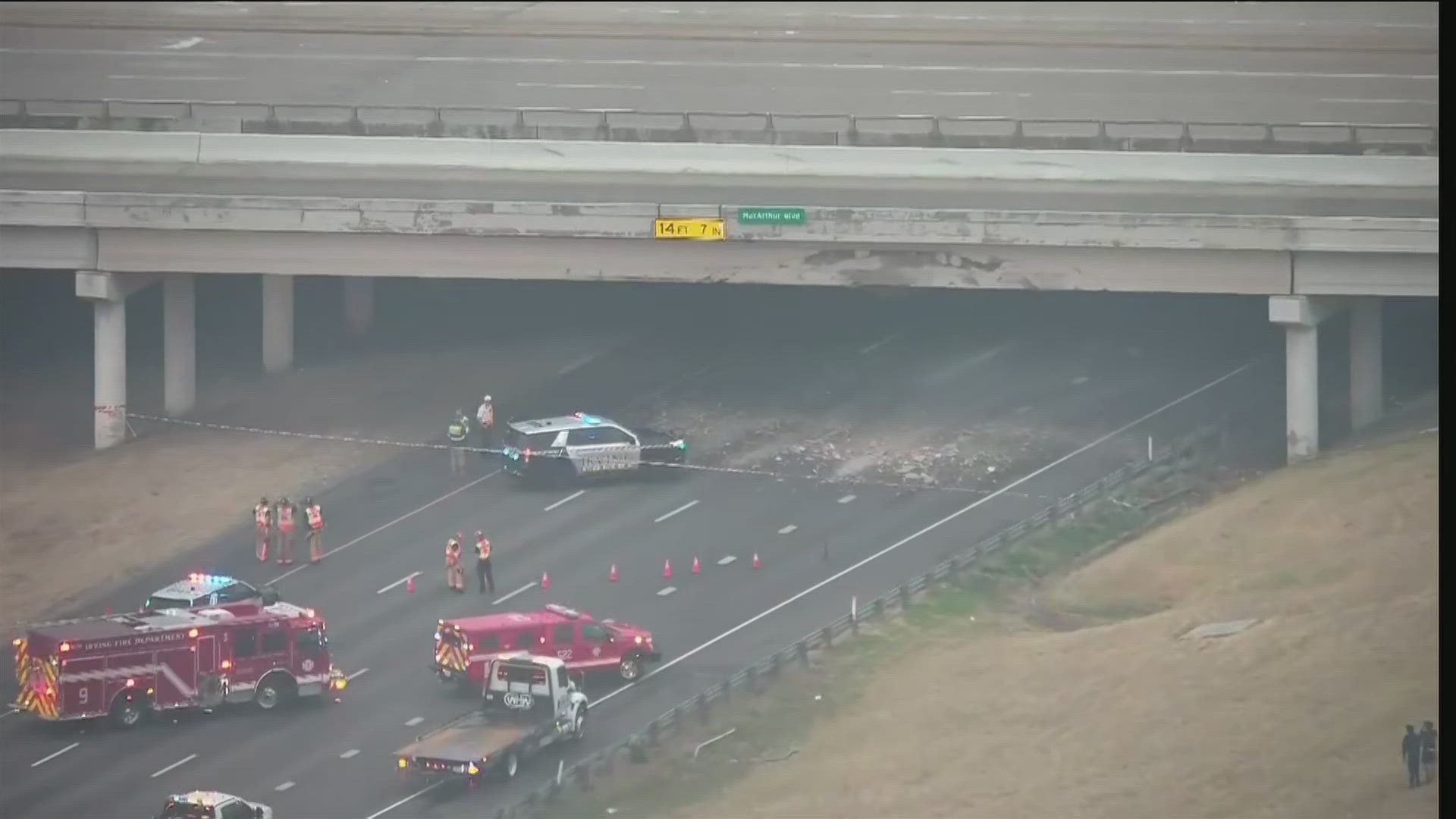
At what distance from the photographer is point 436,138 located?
174 feet

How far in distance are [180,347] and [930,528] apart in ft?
57.6

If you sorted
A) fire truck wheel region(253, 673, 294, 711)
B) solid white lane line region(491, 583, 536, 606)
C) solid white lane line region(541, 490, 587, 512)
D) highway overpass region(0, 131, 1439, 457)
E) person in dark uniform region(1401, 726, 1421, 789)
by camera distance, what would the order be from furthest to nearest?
highway overpass region(0, 131, 1439, 457), solid white lane line region(541, 490, 587, 512), solid white lane line region(491, 583, 536, 606), fire truck wheel region(253, 673, 294, 711), person in dark uniform region(1401, 726, 1421, 789)

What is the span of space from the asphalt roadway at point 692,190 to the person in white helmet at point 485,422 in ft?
14.5

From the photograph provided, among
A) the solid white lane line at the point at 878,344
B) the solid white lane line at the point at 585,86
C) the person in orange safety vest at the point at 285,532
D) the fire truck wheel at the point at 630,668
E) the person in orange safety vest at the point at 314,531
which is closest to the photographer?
the fire truck wheel at the point at 630,668

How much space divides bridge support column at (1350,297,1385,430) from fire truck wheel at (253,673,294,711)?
22557mm

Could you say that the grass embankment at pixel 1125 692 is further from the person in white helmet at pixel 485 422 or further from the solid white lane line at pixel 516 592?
the person in white helmet at pixel 485 422

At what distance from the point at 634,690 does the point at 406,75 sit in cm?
Result: 2455

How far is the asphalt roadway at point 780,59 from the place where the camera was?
57531 mm

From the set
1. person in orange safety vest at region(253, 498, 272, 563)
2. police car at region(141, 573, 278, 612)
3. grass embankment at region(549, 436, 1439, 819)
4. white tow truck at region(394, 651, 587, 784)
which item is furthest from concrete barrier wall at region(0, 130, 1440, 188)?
white tow truck at region(394, 651, 587, 784)

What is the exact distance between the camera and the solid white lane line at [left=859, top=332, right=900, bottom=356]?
53.8 metres

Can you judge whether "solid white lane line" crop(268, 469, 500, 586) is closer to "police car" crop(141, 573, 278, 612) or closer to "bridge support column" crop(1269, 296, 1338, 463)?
"police car" crop(141, 573, 278, 612)

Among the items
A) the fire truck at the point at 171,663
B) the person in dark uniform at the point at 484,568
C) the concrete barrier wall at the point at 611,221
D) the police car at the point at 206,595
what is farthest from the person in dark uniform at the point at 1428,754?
the police car at the point at 206,595

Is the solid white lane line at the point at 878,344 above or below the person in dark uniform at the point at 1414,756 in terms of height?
above

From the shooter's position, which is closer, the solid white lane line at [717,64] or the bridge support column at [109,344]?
the bridge support column at [109,344]
